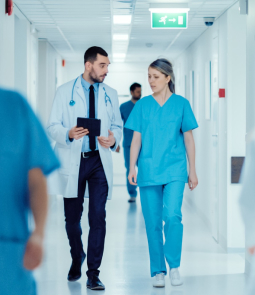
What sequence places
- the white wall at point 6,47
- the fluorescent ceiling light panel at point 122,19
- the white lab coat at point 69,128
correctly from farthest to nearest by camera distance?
the fluorescent ceiling light panel at point 122,19 → the white wall at point 6,47 → the white lab coat at point 69,128

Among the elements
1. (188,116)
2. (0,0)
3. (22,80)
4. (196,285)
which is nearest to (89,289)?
(196,285)

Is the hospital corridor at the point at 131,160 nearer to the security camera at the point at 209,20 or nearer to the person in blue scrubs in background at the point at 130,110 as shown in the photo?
the security camera at the point at 209,20

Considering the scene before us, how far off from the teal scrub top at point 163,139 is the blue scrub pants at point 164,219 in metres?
0.08

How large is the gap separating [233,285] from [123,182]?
24.6ft

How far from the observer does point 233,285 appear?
13.3 ft

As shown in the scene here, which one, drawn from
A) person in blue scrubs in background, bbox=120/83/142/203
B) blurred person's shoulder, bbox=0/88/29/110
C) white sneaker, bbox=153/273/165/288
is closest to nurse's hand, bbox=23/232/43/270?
blurred person's shoulder, bbox=0/88/29/110

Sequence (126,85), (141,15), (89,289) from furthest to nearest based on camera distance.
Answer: (126,85), (141,15), (89,289)

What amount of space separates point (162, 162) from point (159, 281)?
861 millimetres

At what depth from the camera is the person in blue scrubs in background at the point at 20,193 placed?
4.57 feet

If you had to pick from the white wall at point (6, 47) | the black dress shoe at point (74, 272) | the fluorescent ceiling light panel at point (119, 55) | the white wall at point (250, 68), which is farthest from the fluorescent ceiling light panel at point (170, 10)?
the fluorescent ceiling light panel at point (119, 55)

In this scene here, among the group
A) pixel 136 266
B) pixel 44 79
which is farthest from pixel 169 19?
pixel 44 79

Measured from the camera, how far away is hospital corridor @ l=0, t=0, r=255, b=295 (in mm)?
1447

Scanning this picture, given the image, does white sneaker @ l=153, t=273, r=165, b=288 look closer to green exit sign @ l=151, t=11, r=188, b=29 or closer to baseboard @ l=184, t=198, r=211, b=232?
baseboard @ l=184, t=198, r=211, b=232

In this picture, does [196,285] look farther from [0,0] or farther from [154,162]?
[0,0]
